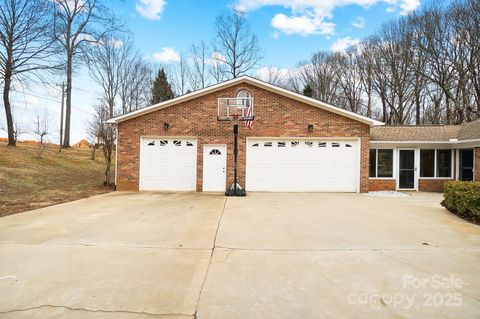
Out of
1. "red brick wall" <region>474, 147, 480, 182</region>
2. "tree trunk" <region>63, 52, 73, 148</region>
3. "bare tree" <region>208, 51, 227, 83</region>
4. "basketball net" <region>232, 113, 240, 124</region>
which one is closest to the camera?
"basketball net" <region>232, 113, 240, 124</region>

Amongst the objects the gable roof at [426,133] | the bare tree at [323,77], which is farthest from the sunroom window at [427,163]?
the bare tree at [323,77]

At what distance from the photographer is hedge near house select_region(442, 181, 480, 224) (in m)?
6.66

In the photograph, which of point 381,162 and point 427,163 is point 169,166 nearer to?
point 381,162

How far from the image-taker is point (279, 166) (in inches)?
472

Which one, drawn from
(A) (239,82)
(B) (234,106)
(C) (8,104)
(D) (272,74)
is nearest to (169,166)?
(B) (234,106)

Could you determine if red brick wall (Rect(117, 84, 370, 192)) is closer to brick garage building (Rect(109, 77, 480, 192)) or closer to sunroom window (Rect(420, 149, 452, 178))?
brick garage building (Rect(109, 77, 480, 192))

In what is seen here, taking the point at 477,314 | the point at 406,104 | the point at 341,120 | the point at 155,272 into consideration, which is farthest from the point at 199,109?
the point at 406,104

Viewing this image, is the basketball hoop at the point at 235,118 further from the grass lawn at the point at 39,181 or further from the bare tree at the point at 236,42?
the bare tree at the point at 236,42

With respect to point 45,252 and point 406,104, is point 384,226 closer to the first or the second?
point 45,252

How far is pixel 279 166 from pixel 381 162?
5019 millimetres

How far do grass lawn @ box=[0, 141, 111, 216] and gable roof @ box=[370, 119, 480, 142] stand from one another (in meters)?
13.0

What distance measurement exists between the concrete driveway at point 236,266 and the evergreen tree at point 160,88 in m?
25.7

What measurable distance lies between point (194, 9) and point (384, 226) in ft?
47.6

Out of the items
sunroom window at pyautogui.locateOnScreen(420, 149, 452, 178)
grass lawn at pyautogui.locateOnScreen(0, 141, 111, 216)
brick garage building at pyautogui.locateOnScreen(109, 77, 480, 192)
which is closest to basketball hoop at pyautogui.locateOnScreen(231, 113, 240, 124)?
brick garage building at pyautogui.locateOnScreen(109, 77, 480, 192)
